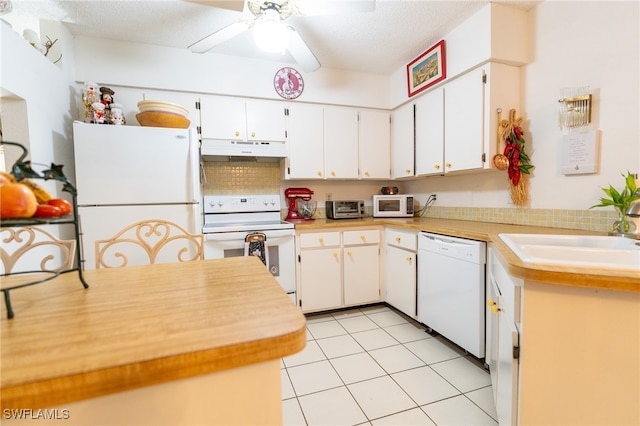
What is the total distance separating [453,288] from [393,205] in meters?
1.11

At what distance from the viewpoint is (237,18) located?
2.05m

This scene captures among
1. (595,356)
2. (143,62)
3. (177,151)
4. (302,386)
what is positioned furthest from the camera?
(143,62)

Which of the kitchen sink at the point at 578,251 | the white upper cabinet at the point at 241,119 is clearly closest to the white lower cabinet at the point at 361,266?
the white upper cabinet at the point at 241,119

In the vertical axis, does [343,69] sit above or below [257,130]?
above

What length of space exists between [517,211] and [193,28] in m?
2.83

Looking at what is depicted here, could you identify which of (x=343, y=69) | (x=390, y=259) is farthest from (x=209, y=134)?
(x=390, y=259)

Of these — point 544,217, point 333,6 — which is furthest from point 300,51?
point 544,217

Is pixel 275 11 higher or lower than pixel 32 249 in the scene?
higher

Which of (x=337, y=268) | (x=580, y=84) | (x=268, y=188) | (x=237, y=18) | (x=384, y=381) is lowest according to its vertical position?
(x=384, y=381)

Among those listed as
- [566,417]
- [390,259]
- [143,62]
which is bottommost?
[566,417]

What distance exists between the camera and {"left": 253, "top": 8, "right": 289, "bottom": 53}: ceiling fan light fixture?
163 cm

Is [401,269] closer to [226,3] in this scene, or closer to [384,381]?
[384,381]

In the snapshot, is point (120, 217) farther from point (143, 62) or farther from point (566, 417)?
point (566, 417)

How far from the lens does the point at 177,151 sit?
207cm
